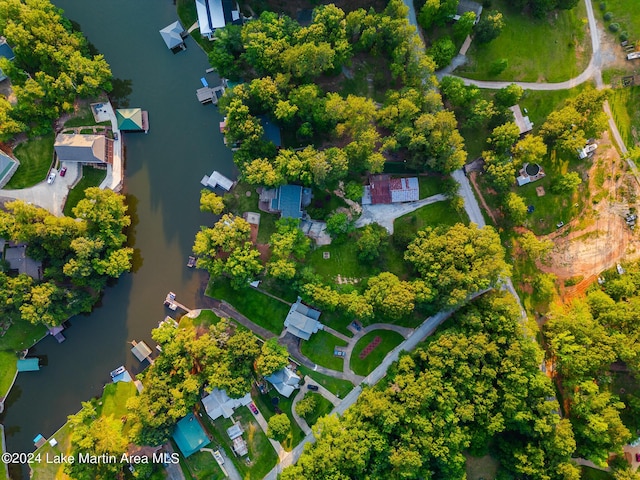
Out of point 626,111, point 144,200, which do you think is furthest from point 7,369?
point 626,111

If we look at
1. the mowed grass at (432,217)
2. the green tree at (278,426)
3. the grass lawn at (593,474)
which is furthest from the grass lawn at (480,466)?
the mowed grass at (432,217)

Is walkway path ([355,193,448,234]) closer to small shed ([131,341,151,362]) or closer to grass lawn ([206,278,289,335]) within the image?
grass lawn ([206,278,289,335])

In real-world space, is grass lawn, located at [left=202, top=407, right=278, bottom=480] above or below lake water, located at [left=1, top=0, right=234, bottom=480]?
below

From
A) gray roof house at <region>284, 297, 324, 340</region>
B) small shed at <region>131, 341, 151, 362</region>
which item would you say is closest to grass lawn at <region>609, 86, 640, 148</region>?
gray roof house at <region>284, 297, 324, 340</region>

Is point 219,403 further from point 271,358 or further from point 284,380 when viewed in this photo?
point 271,358

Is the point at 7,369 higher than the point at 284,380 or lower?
higher

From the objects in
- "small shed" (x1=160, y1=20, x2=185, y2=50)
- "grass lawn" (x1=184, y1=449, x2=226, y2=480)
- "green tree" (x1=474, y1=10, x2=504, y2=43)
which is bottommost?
"grass lawn" (x1=184, y1=449, x2=226, y2=480)
